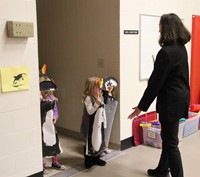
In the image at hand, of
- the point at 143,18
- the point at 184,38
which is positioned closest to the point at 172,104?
the point at 184,38

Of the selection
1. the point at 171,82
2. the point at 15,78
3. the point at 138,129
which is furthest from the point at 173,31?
the point at 138,129

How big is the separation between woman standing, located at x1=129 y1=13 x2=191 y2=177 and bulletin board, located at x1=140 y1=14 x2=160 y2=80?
120 cm

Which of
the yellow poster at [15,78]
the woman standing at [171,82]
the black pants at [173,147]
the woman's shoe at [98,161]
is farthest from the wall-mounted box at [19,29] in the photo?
the woman's shoe at [98,161]

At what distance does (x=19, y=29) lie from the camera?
2.33 meters

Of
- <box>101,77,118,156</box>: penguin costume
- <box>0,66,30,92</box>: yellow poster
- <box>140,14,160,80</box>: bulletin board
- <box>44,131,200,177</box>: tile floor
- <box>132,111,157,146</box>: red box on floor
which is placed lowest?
<box>44,131,200,177</box>: tile floor

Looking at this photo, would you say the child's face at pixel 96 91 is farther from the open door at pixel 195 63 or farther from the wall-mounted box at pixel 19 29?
the open door at pixel 195 63

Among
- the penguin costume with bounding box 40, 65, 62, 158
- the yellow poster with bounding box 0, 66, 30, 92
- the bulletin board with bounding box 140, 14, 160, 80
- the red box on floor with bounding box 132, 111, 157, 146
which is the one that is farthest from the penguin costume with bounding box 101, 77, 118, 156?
the yellow poster with bounding box 0, 66, 30, 92

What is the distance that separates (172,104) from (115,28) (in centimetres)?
136

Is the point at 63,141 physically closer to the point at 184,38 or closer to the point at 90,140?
Result: the point at 90,140

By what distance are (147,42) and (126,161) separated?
5.27 ft

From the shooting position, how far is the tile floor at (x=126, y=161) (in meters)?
3.02

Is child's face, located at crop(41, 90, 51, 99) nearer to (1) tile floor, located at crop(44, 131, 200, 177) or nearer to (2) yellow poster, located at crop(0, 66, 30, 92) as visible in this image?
(2) yellow poster, located at crop(0, 66, 30, 92)

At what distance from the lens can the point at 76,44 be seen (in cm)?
398

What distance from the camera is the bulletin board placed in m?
3.78
